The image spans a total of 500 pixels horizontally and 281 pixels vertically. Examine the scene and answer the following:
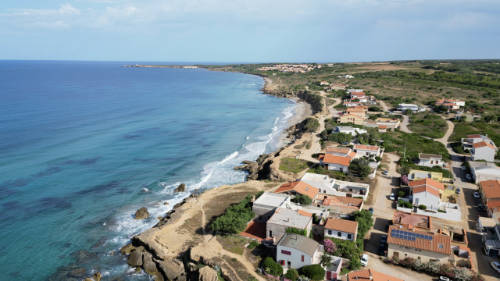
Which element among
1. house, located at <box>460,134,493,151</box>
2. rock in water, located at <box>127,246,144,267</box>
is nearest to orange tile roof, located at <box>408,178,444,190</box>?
house, located at <box>460,134,493,151</box>

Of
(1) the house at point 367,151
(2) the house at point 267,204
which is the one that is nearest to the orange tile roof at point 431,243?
(2) the house at point 267,204

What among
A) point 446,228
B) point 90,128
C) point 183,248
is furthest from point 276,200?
point 90,128

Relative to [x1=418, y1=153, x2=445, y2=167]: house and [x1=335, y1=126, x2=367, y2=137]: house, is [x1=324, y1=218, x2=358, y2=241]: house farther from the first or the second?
[x1=335, y1=126, x2=367, y2=137]: house

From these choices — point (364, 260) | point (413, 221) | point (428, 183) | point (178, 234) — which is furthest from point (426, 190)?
point (178, 234)

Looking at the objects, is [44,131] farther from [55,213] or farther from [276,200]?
[276,200]

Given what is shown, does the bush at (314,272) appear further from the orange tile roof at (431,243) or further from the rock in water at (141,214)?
the rock in water at (141,214)

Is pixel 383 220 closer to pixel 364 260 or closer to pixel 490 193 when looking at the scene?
pixel 364 260
